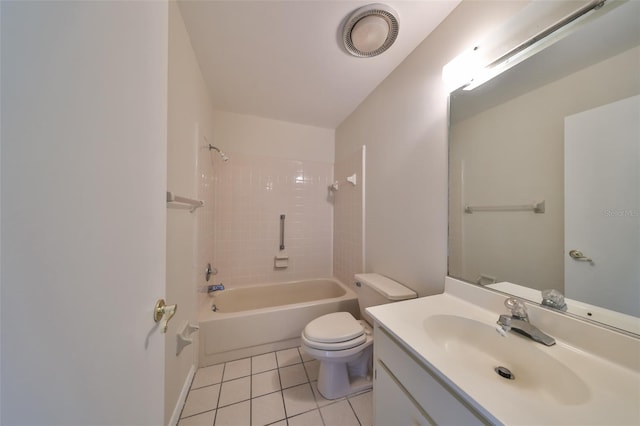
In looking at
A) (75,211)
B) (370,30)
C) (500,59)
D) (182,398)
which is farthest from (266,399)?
(370,30)

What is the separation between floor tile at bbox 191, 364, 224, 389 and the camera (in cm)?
143

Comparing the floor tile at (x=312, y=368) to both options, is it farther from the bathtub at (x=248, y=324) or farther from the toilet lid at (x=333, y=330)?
the toilet lid at (x=333, y=330)

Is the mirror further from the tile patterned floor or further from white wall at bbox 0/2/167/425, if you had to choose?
white wall at bbox 0/2/167/425

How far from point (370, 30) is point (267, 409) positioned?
7.81 feet

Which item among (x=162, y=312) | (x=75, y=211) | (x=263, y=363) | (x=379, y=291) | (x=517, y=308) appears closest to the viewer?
(x=75, y=211)

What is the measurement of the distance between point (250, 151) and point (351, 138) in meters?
1.17

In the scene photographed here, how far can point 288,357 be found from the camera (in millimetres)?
1696

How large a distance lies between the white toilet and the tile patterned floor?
0.08 m

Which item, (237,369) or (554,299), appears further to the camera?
(237,369)

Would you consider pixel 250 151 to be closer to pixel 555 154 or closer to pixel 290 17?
pixel 290 17

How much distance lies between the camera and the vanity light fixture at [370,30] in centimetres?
110

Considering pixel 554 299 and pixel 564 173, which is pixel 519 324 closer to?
pixel 554 299

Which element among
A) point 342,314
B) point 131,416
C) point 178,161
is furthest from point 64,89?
point 342,314

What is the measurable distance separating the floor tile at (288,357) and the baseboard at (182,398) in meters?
0.62
